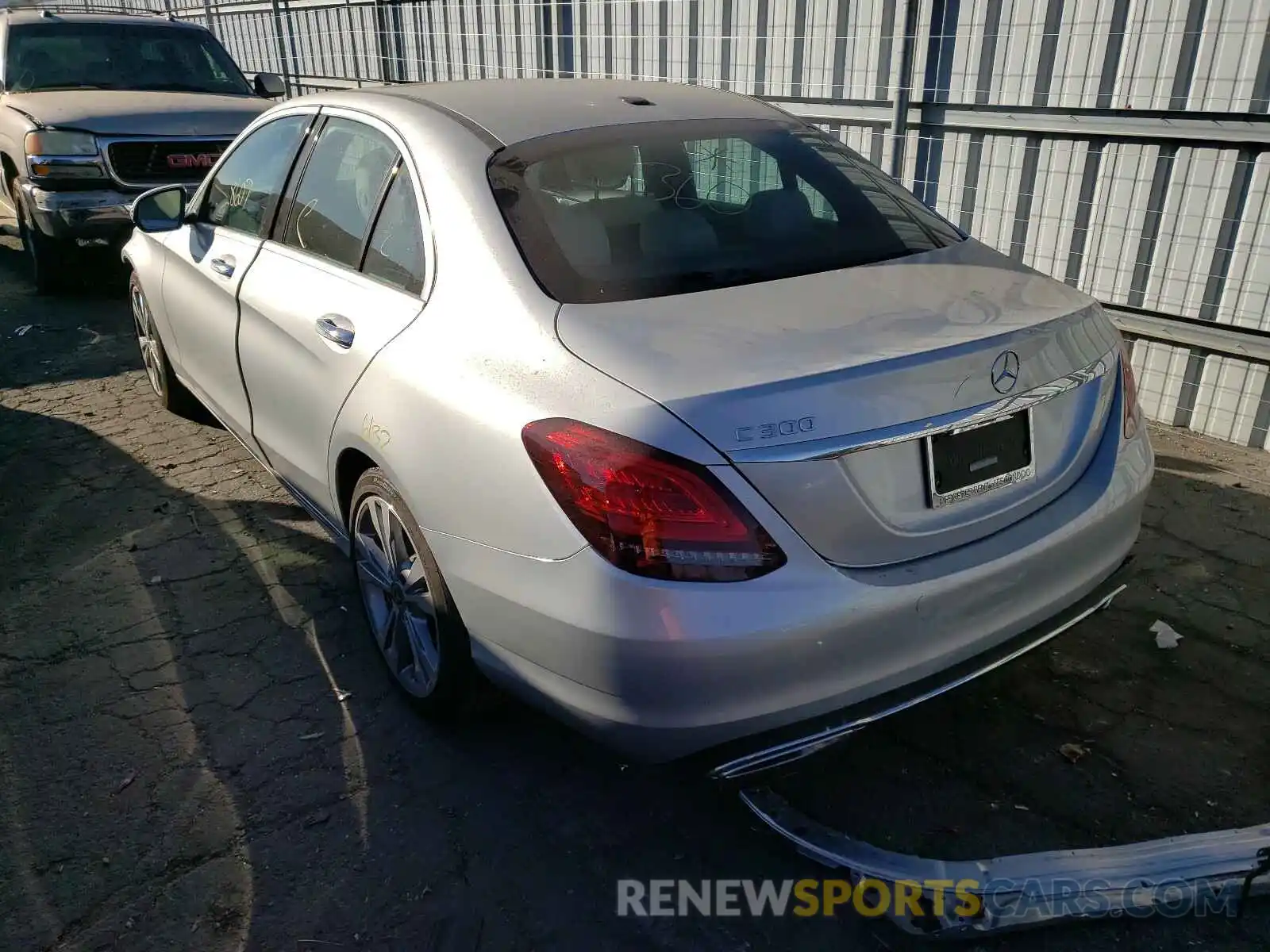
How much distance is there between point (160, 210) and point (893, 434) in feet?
12.5

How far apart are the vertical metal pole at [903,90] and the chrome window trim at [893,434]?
151 inches

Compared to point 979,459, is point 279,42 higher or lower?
A: higher

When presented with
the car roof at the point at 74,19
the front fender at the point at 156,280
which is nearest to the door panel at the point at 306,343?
the front fender at the point at 156,280

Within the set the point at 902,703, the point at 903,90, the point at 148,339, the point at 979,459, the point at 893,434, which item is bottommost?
the point at 148,339

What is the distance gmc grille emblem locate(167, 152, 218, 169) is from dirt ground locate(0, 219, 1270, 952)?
4.38 metres

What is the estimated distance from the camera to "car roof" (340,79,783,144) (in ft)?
9.75

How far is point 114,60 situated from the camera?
8062 mm

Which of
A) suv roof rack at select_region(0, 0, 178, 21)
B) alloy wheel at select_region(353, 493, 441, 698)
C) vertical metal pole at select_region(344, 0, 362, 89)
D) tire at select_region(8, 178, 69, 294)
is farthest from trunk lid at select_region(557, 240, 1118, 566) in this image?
vertical metal pole at select_region(344, 0, 362, 89)

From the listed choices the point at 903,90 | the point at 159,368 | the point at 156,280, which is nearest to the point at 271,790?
the point at 156,280

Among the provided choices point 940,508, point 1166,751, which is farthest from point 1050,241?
point 940,508

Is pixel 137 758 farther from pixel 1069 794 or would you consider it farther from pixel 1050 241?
pixel 1050 241

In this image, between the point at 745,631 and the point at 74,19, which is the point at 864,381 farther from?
the point at 74,19

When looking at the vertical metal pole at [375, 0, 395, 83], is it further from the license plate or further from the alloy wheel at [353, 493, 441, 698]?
the license plate

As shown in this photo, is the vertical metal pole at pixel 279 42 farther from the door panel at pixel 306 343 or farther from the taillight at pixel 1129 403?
the taillight at pixel 1129 403
